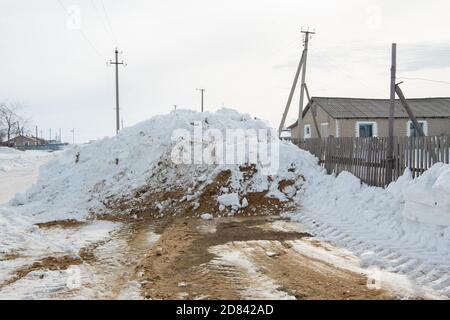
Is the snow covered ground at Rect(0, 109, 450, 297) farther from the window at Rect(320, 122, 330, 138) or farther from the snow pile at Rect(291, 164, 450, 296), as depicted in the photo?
the window at Rect(320, 122, 330, 138)

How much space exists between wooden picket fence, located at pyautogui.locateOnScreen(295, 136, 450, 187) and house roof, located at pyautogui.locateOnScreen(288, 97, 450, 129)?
13.2 metres

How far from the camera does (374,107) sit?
2819 centimetres

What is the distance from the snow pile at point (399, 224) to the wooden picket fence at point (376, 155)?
42 centimetres

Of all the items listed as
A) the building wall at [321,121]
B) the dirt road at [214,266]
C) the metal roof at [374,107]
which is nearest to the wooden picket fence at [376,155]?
the dirt road at [214,266]

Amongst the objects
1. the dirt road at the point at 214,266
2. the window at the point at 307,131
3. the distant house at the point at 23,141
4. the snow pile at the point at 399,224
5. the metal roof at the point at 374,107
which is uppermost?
the metal roof at the point at 374,107

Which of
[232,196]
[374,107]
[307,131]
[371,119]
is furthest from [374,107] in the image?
[232,196]

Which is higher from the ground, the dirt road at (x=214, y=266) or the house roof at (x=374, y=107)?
the house roof at (x=374, y=107)

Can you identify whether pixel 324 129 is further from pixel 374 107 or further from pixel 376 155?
pixel 376 155

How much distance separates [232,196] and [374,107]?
66.3 ft

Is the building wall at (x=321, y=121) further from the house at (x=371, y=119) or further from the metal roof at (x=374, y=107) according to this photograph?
the metal roof at (x=374, y=107)

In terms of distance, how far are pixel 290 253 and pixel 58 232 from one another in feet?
19.7

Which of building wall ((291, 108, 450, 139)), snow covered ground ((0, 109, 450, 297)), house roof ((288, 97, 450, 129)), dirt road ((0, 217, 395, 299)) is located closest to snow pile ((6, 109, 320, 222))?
snow covered ground ((0, 109, 450, 297))

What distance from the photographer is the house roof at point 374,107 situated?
1051 inches
